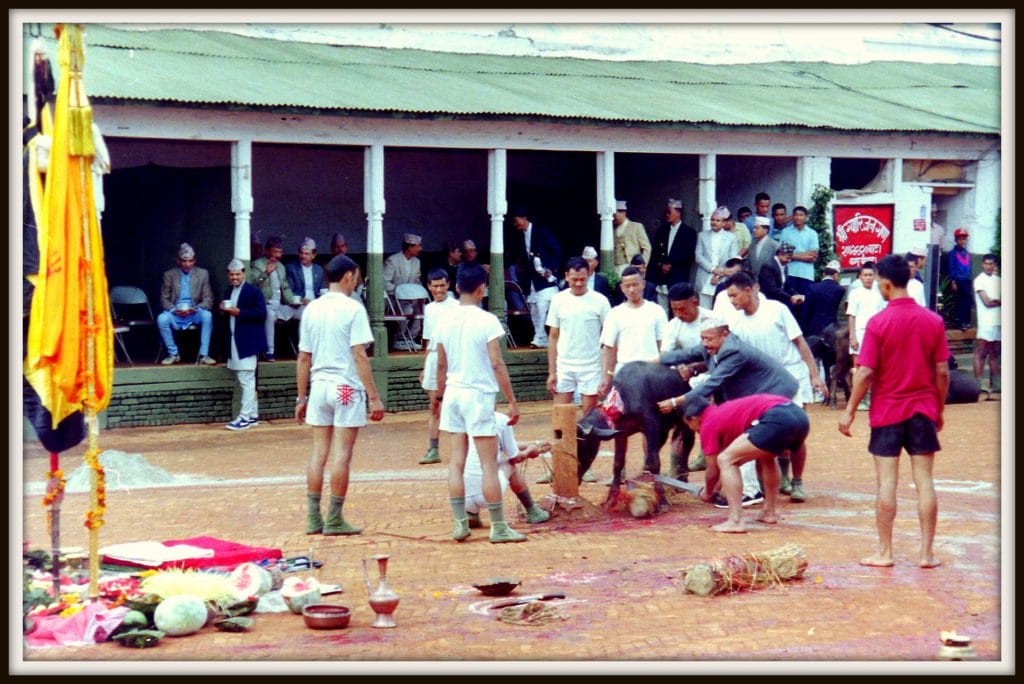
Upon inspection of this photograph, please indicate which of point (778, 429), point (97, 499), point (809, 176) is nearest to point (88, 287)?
point (97, 499)

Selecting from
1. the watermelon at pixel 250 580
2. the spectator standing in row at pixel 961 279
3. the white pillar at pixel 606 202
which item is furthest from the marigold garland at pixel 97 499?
the spectator standing in row at pixel 961 279

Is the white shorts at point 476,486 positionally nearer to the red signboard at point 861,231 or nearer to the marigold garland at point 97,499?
the marigold garland at point 97,499

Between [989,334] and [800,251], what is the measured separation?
2.80 meters

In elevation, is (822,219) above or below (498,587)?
above

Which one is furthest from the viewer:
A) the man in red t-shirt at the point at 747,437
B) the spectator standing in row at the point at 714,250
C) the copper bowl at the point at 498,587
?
the spectator standing in row at the point at 714,250

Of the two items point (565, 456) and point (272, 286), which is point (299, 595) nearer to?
point (565, 456)

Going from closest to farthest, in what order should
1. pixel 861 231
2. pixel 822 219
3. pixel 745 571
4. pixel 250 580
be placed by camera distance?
pixel 250 580 → pixel 745 571 → pixel 822 219 → pixel 861 231

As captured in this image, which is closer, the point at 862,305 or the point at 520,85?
the point at 862,305

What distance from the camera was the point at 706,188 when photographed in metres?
21.3

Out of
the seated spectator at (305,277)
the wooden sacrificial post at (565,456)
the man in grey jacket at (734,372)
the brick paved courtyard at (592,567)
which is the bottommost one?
the brick paved courtyard at (592,567)

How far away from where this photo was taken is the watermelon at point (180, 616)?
7.80 meters

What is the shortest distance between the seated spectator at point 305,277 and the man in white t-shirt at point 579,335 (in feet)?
19.3

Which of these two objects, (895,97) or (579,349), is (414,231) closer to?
(895,97)

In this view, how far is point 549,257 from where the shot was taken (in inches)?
804
